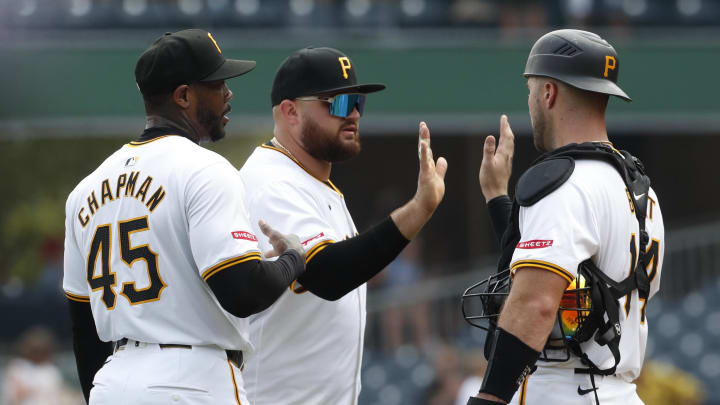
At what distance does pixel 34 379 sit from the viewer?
11.5 metres

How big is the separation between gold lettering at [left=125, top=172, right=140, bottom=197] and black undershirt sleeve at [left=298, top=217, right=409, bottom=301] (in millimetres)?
807

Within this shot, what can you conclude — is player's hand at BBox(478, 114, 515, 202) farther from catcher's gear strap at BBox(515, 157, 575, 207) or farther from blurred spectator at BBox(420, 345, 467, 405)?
blurred spectator at BBox(420, 345, 467, 405)

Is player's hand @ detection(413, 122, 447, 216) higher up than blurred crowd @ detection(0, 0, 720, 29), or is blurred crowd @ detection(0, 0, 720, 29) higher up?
player's hand @ detection(413, 122, 447, 216)

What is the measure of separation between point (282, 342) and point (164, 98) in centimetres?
114

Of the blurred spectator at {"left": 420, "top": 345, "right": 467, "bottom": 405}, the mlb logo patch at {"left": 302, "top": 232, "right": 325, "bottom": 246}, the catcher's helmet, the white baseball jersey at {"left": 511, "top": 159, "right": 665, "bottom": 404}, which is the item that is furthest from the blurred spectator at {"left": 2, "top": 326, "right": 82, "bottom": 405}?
the catcher's helmet

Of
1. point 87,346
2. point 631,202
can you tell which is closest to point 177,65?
point 87,346

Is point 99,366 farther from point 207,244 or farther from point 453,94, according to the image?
point 453,94

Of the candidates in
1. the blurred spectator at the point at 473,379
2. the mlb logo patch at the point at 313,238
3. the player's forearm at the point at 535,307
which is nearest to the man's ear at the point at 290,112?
the mlb logo patch at the point at 313,238

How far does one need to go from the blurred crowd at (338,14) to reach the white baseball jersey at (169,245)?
1127 cm

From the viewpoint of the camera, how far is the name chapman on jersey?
12.5 ft

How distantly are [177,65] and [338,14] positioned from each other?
11384 millimetres

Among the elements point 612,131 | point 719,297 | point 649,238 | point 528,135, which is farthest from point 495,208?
point 528,135

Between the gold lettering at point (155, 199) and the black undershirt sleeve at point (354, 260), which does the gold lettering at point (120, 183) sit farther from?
the black undershirt sleeve at point (354, 260)

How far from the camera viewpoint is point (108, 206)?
155 inches
